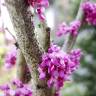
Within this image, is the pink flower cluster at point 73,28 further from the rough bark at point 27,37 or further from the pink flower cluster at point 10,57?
the rough bark at point 27,37

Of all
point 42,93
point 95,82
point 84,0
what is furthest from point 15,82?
point 95,82

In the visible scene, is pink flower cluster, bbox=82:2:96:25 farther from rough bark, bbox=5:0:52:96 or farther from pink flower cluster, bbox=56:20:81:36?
rough bark, bbox=5:0:52:96

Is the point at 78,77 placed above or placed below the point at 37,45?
above

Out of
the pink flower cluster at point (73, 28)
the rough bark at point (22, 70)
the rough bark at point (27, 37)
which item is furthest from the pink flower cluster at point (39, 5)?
the pink flower cluster at point (73, 28)

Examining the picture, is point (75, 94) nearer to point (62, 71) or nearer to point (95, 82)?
point (95, 82)

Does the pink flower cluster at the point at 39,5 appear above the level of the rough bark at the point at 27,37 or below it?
above

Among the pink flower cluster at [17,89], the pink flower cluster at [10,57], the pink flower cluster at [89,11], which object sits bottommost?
the pink flower cluster at [17,89]
